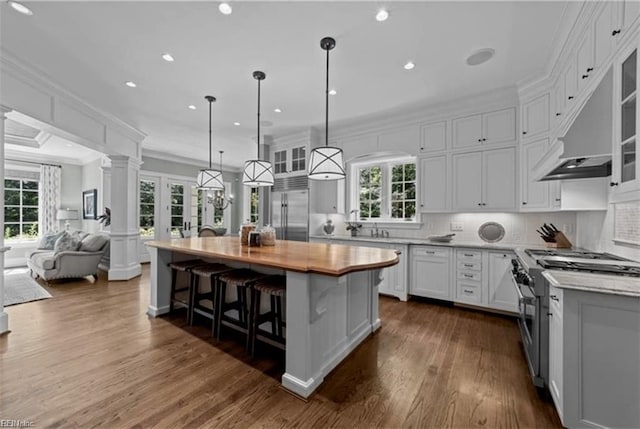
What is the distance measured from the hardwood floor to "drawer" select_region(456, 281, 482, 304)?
0.34 meters

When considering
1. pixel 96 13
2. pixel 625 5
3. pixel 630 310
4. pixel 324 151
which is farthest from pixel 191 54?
pixel 630 310

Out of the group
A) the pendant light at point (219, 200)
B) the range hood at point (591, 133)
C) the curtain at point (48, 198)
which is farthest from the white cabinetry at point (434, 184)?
the curtain at point (48, 198)

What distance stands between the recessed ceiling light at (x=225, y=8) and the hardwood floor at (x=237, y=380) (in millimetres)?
2814

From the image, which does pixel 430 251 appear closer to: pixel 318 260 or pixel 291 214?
pixel 318 260

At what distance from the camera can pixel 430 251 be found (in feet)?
12.5

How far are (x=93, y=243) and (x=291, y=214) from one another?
3.81 m

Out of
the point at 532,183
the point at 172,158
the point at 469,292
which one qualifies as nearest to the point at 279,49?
the point at 532,183

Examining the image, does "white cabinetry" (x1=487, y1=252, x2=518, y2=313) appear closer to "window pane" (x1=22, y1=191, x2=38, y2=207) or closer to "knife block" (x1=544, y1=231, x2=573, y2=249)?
"knife block" (x1=544, y1=231, x2=573, y2=249)

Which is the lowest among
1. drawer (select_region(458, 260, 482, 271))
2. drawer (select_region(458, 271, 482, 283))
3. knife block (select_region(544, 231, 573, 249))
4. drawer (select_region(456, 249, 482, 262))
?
drawer (select_region(458, 271, 482, 283))

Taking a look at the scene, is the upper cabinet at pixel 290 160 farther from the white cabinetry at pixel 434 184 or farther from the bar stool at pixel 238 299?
the bar stool at pixel 238 299

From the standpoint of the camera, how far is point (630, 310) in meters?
1.38

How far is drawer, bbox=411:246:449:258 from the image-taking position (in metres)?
3.70

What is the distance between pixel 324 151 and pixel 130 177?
178 inches

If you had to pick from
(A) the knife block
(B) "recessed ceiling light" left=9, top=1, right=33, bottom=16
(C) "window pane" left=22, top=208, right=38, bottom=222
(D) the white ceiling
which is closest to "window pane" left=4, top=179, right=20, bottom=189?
(C) "window pane" left=22, top=208, right=38, bottom=222
